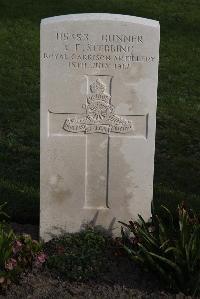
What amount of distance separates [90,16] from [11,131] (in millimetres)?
3418

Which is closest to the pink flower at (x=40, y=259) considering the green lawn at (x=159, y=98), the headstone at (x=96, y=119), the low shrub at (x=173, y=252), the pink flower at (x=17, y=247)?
the pink flower at (x=17, y=247)

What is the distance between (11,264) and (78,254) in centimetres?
58

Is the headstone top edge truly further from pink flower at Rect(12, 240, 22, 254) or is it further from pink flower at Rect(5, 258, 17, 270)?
pink flower at Rect(5, 258, 17, 270)

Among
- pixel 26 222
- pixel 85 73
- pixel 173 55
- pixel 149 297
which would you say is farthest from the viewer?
pixel 173 55

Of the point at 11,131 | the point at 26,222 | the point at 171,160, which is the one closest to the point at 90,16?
the point at 26,222

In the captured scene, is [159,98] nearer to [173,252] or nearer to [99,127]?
[99,127]

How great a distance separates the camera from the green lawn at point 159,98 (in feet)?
22.0

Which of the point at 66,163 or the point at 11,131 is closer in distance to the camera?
the point at 66,163

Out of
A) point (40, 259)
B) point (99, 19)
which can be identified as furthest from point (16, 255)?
point (99, 19)

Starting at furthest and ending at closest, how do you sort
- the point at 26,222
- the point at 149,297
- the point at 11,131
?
the point at 11,131 < the point at 26,222 < the point at 149,297

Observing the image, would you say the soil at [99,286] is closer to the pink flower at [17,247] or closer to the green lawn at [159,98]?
the pink flower at [17,247]

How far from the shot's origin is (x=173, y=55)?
36.9 ft

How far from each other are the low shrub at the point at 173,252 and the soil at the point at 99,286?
12cm

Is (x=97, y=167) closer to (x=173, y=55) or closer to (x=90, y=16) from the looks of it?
(x=90, y=16)
